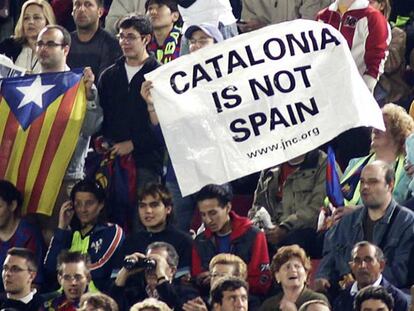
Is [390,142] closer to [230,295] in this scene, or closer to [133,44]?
[230,295]

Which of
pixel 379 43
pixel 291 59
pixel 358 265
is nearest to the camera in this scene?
pixel 358 265

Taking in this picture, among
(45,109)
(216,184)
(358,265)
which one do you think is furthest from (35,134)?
(358,265)

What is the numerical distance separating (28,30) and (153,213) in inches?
120

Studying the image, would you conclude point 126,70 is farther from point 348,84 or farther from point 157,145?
point 348,84

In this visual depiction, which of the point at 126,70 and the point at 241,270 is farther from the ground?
the point at 126,70

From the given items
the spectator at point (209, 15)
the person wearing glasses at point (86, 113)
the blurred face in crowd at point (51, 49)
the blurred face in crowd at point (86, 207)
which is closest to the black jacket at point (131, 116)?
the person wearing glasses at point (86, 113)

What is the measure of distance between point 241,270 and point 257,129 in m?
1.15

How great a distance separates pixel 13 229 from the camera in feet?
63.8

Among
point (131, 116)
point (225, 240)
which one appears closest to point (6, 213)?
point (131, 116)

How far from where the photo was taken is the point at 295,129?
18.4 m

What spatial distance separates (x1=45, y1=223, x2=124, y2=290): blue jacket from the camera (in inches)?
746

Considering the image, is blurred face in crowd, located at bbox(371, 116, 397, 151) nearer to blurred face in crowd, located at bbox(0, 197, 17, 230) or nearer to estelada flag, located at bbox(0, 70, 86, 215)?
estelada flag, located at bbox(0, 70, 86, 215)

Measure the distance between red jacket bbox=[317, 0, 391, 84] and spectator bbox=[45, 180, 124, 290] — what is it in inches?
97.1

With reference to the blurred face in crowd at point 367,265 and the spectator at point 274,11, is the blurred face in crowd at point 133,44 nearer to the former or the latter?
the spectator at point 274,11
